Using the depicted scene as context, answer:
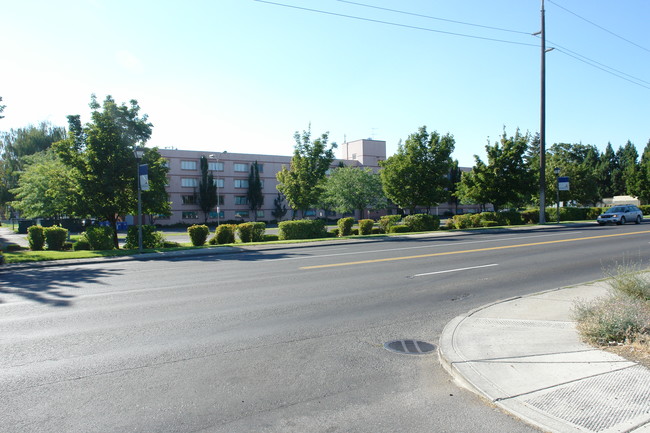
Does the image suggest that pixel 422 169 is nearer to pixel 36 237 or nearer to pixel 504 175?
pixel 504 175

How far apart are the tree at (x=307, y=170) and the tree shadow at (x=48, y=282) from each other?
609 inches

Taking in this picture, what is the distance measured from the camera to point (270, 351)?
5465 mm

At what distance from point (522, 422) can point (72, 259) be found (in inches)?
681

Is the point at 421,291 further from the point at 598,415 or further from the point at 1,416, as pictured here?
the point at 1,416

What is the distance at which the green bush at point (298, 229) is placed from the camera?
25906 millimetres

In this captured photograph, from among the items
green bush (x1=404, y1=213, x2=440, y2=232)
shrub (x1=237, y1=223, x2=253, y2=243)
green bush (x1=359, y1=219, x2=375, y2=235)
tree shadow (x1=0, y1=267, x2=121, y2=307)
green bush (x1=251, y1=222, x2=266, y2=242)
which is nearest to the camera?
tree shadow (x1=0, y1=267, x2=121, y2=307)

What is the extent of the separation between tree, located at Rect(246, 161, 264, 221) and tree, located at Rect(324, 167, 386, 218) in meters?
20.4

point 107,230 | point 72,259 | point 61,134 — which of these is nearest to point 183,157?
point 61,134

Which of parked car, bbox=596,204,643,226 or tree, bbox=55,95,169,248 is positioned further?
parked car, bbox=596,204,643,226

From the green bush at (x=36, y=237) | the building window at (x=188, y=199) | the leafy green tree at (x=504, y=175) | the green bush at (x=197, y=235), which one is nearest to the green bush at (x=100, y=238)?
the green bush at (x=197, y=235)

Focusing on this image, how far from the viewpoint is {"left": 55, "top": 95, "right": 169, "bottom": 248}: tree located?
20188 mm

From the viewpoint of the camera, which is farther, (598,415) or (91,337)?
(91,337)

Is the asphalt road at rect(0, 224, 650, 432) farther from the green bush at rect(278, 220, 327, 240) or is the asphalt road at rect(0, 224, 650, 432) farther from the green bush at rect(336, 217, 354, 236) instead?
the green bush at rect(336, 217, 354, 236)

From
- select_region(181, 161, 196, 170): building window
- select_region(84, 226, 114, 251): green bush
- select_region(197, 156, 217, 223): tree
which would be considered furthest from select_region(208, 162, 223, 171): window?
select_region(84, 226, 114, 251): green bush
